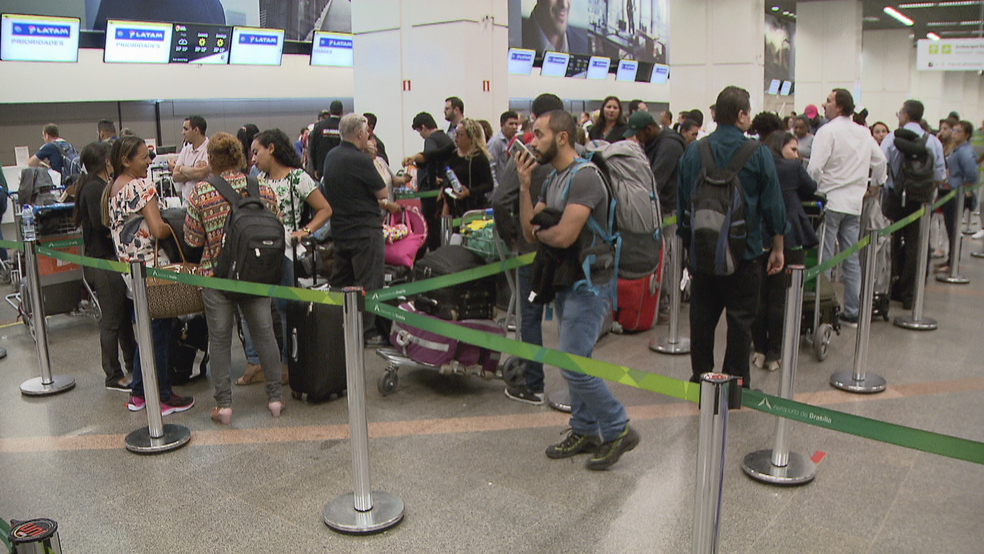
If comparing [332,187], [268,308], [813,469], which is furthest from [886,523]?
[332,187]

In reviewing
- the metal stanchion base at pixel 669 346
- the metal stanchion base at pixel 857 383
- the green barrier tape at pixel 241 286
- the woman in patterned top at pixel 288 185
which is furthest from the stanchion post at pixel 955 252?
the green barrier tape at pixel 241 286

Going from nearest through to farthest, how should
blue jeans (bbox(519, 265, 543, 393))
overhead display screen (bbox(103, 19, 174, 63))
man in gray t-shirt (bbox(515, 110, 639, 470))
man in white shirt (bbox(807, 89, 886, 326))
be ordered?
man in gray t-shirt (bbox(515, 110, 639, 470)), blue jeans (bbox(519, 265, 543, 393)), man in white shirt (bbox(807, 89, 886, 326)), overhead display screen (bbox(103, 19, 174, 63))

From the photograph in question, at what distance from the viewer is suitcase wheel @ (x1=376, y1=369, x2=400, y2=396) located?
16.6 ft

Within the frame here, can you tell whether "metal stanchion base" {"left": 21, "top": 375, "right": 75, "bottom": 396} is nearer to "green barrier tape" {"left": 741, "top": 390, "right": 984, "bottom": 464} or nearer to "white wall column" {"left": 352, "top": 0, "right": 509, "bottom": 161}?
"green barrier tape" {"left": 741, "top": 390, "right": 984, "bottom": 464}

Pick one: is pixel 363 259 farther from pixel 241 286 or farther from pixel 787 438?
pixel 787 438

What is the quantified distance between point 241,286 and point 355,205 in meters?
1.36

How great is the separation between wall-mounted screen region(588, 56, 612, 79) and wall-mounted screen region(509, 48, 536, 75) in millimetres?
2464

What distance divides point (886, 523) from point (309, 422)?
10.0 feet

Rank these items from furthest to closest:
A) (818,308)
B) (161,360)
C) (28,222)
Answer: (28,222), (818,308), (161,360)

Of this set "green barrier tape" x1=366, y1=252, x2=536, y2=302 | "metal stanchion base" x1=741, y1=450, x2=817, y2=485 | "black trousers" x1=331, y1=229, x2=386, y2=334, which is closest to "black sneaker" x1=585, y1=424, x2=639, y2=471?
"metal stanchion base" x1=741, y1=450, x2=817, y2=485

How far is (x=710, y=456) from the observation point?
91.5 inches

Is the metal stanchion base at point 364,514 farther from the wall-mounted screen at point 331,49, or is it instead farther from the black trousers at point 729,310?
the wall-mounted screen at point 331,49

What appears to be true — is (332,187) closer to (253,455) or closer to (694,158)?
(253,455)

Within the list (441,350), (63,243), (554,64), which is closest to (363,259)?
(441,350)
